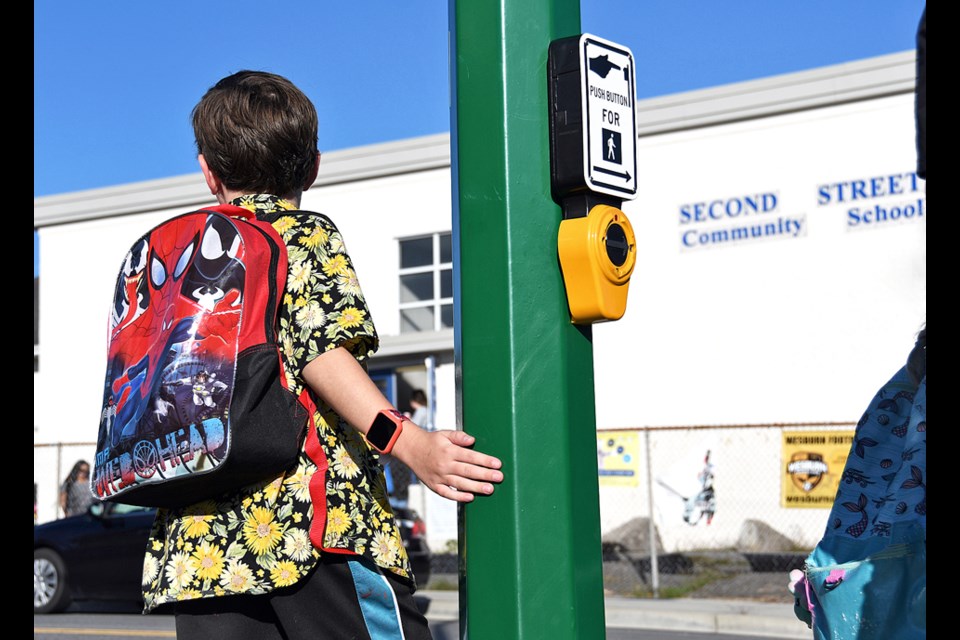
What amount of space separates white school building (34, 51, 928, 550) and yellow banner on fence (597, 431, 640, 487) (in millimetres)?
220

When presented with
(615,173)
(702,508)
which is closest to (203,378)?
(615,173)

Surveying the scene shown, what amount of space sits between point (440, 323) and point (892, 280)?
23.0 ft

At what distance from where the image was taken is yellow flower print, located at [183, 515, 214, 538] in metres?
2.28

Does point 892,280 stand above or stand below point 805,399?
above

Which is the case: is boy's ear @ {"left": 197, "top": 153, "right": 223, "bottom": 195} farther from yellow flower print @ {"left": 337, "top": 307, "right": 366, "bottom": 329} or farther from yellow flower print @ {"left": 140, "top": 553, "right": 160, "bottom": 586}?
yellow flower print @ {"left": 140, "top": 553, "right": 160, "bottom": 586}

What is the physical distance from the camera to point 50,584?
40.3 ft

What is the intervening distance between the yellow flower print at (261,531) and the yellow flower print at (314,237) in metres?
0.53

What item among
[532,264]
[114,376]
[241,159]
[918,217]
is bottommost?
[114,376]

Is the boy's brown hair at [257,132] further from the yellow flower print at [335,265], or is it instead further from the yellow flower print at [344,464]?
the yellow flower print at [344,464]

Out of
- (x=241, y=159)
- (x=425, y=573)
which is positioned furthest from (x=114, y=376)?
(x=425, y=573)

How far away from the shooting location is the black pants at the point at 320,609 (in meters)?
2.26

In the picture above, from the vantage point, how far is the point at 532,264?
2.35 m
